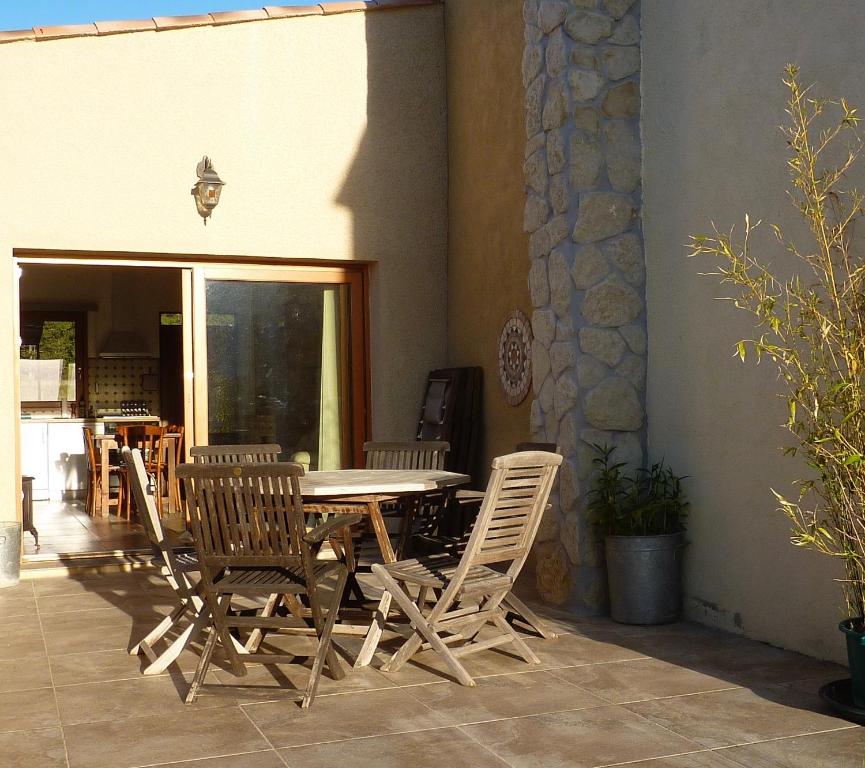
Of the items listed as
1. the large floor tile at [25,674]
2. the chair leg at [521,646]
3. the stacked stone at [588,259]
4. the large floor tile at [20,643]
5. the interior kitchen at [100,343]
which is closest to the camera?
the large floor tile at [25,674]

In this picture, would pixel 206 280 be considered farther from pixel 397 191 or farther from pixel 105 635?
pixel 105 635

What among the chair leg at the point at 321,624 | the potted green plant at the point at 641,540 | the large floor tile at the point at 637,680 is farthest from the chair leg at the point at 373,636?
the potted green plant at the point at 641,540

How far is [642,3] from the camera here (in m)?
5.68

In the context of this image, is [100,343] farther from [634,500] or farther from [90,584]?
[634,500]

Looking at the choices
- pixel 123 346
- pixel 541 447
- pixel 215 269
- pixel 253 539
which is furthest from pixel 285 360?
pixel 123 346

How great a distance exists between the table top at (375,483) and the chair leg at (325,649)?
0.38 m

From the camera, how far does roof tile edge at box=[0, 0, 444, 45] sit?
263 inches

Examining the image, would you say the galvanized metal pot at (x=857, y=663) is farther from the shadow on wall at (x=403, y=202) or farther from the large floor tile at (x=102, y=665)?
the shadow on wall at (x=403, y=202)

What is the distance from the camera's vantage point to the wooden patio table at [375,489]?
14.6ft

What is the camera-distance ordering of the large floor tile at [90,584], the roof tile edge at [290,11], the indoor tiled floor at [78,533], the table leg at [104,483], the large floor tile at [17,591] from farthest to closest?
the table leg at [104,483] → the indoor tiled floor at [78,533] → the roof tile edge at [290,11] → the large floor tile at [90,584] → the large floor tile at [17,591]

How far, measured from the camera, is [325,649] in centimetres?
394

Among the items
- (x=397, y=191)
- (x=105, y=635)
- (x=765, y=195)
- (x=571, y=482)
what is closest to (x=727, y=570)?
(x=571, y=482)

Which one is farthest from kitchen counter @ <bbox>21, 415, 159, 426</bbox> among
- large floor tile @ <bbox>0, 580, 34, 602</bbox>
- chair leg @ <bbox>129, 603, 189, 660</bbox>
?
chair leg @ <bbox>129, 603, 189, 660</bbox>

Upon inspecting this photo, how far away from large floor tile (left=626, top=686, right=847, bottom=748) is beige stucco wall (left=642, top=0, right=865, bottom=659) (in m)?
0.65
